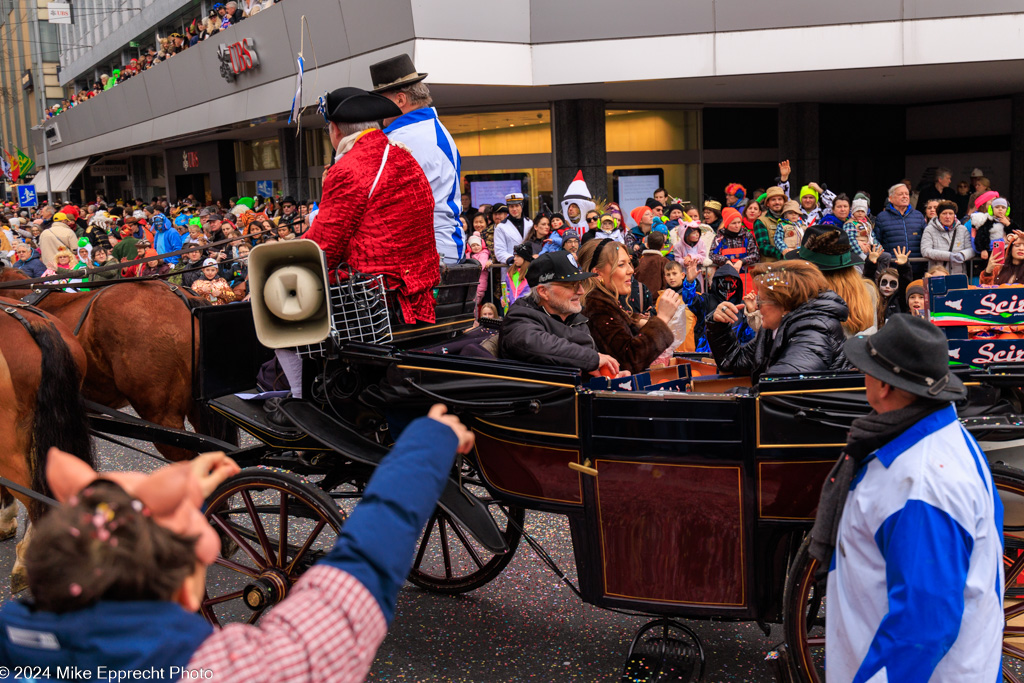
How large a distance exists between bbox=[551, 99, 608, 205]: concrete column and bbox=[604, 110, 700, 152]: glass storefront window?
60 centimetres

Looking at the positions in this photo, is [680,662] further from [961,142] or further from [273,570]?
[961,142]

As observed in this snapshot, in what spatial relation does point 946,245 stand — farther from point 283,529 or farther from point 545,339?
point 283,529

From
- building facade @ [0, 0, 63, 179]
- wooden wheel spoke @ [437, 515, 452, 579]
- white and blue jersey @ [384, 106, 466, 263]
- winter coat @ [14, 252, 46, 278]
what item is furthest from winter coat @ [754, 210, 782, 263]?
building facade @ [0, 0, 63, 179]

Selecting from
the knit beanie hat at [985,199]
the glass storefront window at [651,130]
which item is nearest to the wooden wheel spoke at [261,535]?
the knit beanie hat at [985,199]

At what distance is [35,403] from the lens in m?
4.44

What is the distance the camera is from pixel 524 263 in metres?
10.4

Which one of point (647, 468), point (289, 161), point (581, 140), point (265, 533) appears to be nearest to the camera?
point (647, 468)

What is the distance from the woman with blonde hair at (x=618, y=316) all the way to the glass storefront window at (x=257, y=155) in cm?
2255

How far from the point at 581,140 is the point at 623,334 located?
12877 mm

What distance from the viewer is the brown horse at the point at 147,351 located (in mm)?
5008

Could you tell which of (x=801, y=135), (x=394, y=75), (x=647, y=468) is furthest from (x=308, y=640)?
(x=801, y=135)

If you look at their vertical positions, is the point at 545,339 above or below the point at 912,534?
above

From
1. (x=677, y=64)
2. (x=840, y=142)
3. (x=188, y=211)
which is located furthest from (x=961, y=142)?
(x=188, y=211)

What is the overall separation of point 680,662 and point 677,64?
470 inches
